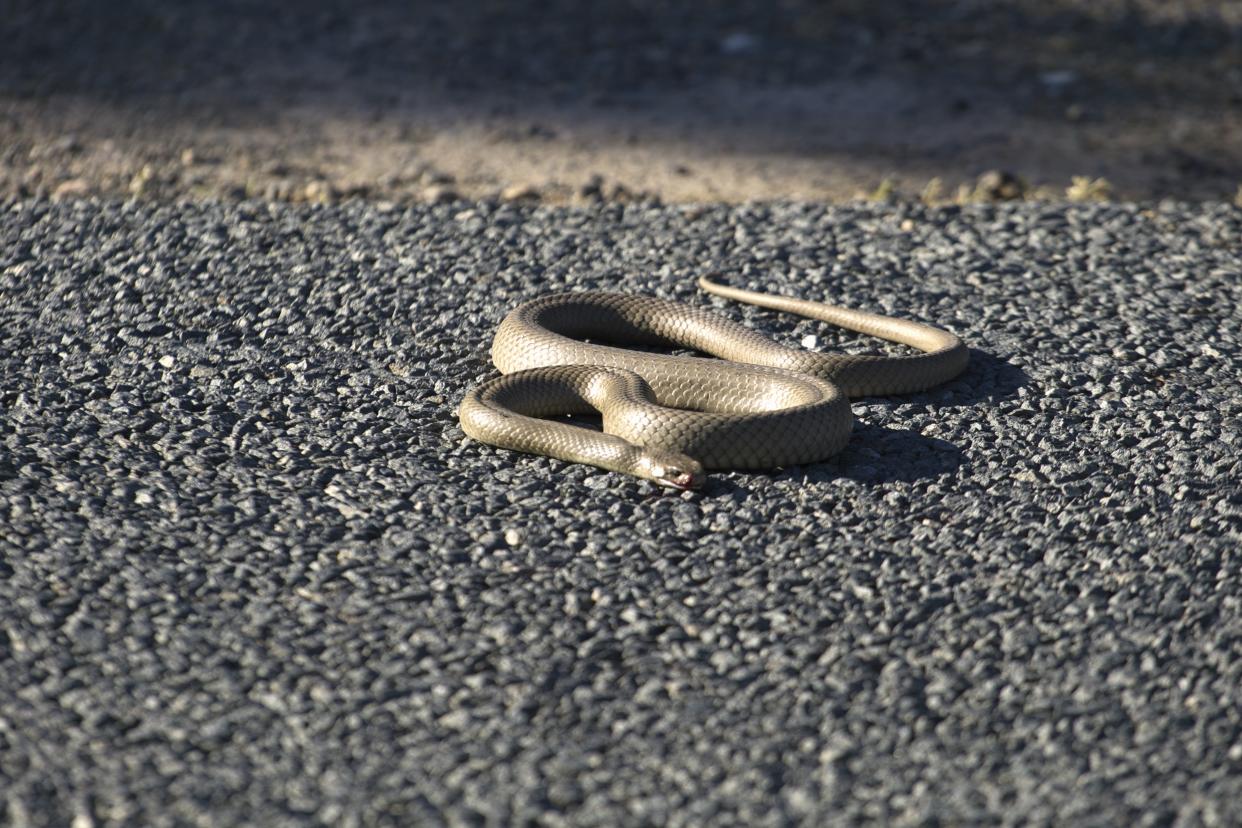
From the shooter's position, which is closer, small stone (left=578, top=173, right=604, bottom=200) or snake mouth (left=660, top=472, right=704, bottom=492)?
snake mouth (left=660, top=472, right=704, bottom=492)

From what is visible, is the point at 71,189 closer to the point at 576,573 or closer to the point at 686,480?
the point at 686,480

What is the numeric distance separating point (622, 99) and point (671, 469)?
6.17m

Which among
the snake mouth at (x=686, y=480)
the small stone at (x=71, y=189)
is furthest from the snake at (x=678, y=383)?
the small stone at (x=71, y=189)

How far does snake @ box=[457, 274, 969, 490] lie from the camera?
516 cm

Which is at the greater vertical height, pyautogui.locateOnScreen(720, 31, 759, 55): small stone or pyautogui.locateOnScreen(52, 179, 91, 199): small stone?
pyautogui.locateOnScreen(720, 31, 759, 55): small stone

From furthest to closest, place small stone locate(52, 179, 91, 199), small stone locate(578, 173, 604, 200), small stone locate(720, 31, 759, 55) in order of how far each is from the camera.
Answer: small stone locate(720, 31, 759, 55) < small stone locate(578, 173, 604, 200) < small stone locate(52, 179, 91, 199)

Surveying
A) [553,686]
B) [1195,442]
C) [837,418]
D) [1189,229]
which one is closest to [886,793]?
[553,686]

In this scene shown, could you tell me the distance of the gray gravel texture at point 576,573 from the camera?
354 centimetres

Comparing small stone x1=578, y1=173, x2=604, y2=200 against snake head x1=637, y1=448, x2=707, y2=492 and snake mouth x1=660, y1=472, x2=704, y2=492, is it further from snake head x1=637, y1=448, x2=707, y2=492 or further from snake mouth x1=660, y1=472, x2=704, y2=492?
snake mouth x1=660, y1=472, x2=704, y2=492

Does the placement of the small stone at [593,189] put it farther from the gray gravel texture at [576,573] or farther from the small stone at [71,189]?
the small stone at [71,189]

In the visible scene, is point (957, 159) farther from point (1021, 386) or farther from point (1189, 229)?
point (1021, 386)

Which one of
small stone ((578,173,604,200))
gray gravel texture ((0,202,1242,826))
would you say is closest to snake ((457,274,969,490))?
gray gravel texture ((0,202,1242,826))

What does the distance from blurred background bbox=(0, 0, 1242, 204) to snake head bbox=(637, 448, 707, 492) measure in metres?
3.80

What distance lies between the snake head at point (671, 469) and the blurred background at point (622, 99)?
380 centimetres
